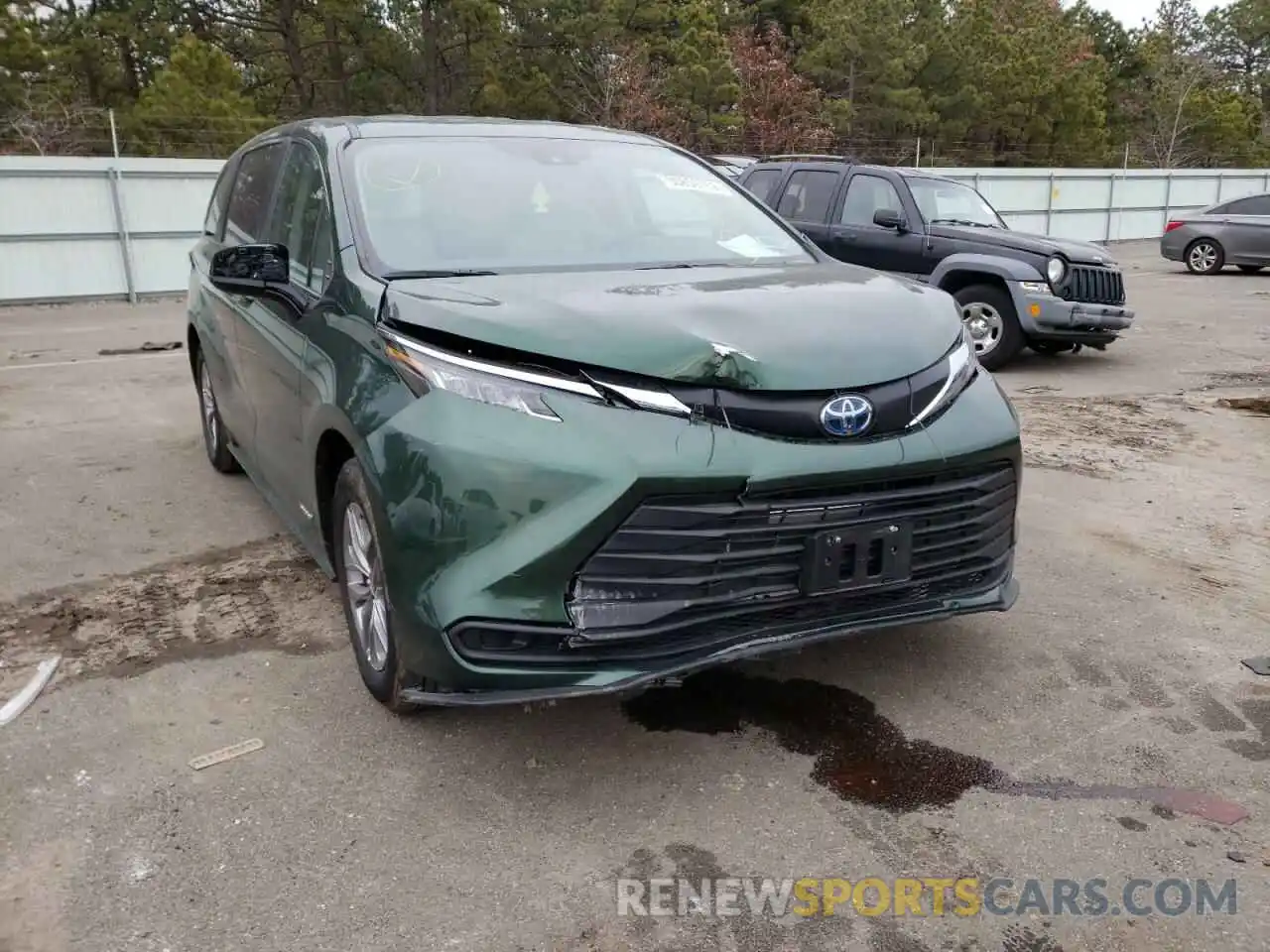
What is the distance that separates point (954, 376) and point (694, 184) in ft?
5.52

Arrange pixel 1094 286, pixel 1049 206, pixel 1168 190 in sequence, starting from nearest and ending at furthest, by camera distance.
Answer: pixel 1094 286
pixel 1049 206
pixel 1168 190

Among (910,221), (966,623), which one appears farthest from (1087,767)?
(910,221)

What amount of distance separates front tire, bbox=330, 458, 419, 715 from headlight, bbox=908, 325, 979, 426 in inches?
62.0

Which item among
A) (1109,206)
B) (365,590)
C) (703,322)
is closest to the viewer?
(703,322)

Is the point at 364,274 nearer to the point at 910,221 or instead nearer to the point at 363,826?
the point at 363,826

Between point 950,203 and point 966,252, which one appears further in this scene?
point 950,203

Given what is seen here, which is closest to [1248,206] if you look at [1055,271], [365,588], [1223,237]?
[1223,237]

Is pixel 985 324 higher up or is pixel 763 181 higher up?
pixel 763 181

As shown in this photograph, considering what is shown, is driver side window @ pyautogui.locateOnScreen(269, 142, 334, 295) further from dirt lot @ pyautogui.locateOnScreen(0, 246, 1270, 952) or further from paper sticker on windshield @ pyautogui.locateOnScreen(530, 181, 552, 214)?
dirt lot @ pyautogui.locateOnScreen(0, 246, 1270, 952)

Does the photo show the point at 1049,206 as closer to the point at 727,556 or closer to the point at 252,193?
the point at 252,193

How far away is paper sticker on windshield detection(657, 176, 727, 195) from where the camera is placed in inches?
173

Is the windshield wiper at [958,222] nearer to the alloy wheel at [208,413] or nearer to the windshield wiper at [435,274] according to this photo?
the alloy wheel at [208,413]

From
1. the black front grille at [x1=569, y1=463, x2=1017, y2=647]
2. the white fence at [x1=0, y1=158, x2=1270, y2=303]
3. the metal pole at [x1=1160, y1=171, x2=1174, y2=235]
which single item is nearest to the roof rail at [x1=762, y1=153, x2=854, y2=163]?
the black front grille at [x1=569, y1=463, x2=1017, y2=647]

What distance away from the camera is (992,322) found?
9680mm
